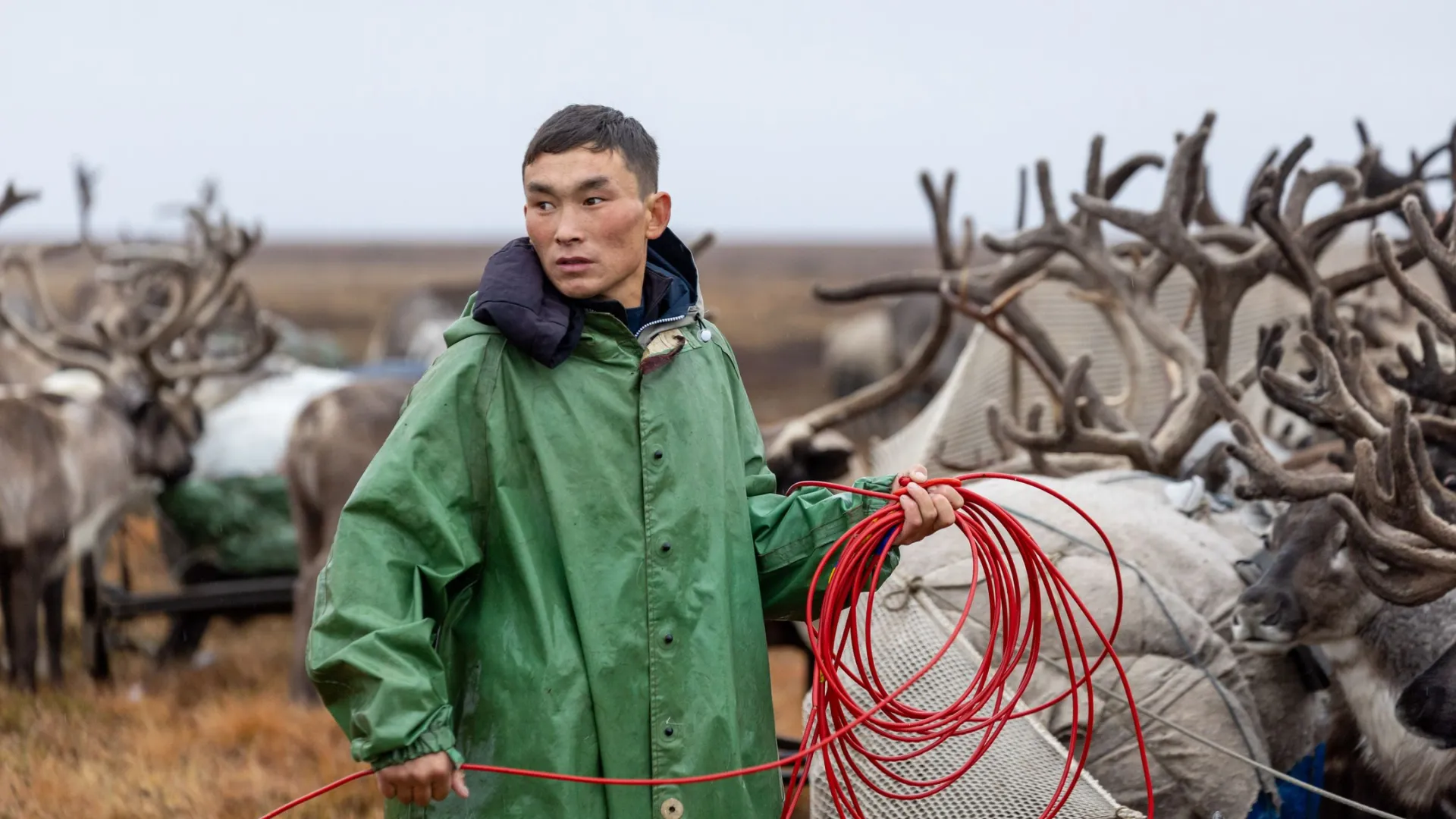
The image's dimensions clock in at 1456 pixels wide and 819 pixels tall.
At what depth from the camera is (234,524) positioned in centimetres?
714

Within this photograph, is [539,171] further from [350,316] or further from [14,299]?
[350,316]

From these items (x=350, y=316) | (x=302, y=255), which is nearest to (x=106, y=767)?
(x=350, y=316)

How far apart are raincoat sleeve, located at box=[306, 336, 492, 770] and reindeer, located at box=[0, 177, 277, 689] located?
477 centimetres

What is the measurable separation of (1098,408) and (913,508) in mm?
2300

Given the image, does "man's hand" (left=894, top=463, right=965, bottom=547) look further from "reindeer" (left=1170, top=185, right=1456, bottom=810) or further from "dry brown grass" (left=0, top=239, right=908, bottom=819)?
"dry brown grass" (left=0, top=239, right=908, bottom=819)

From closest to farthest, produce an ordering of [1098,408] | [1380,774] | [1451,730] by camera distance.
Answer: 1. [1451,730]
2. [1380,774]
3. [1098,408]

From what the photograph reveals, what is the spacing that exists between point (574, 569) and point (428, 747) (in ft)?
1.12

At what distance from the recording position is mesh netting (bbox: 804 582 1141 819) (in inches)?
107

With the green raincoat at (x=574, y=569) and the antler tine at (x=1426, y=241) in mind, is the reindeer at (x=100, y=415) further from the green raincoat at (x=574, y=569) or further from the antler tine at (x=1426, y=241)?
the antler tine at (x=1426, y=241)

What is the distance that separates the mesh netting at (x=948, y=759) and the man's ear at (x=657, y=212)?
3.65 ft

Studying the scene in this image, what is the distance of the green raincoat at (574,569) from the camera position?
2105 millimetres

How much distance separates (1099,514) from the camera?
329 centimetres

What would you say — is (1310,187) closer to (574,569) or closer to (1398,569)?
(1398,569)

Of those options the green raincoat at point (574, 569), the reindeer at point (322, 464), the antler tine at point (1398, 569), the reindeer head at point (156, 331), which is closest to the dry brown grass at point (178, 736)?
the reindeer at point (322, 464)
